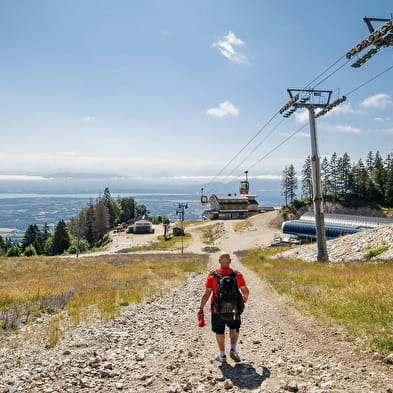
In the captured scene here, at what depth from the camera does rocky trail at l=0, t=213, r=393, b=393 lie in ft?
17.0

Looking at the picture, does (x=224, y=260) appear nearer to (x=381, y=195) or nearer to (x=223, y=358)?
(x=223, y=358)

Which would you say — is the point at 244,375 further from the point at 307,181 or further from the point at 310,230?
the point at 307,181

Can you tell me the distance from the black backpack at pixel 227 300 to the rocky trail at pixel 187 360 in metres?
1.24

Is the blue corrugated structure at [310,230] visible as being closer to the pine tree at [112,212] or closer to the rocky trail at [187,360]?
the rocky trail at [187,360]

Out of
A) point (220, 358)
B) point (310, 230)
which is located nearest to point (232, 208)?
point (310, 230)

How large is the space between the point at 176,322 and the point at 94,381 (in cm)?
440

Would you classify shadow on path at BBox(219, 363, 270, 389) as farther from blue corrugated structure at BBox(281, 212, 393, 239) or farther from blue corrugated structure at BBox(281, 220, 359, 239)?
blue corrugated structure at BBox(281, 212, 393, 239)

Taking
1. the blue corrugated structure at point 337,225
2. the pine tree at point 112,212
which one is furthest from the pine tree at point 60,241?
the blue corrugated structure at point 337,225

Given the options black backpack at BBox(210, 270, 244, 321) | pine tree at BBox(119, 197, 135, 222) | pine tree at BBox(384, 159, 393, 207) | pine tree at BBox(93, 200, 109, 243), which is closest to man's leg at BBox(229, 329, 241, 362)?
black backpack at BBox(210, 270, 244, 321)

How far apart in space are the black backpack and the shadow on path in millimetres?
1098

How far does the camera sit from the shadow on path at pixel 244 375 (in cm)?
521

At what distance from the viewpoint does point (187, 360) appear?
21.5 ft

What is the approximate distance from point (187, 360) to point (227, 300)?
207 cm

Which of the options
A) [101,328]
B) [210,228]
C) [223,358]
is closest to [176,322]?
[101,328]
